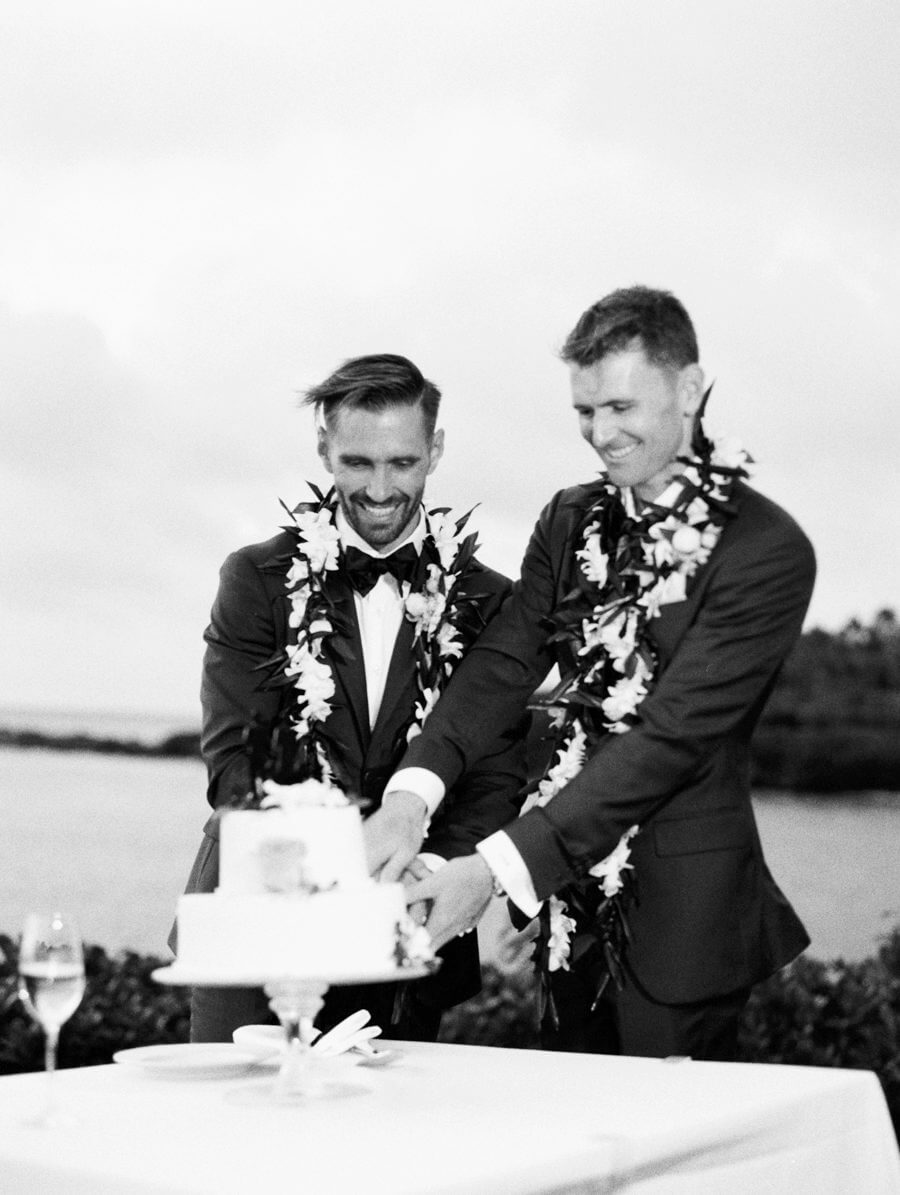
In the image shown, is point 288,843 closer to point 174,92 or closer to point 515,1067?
point 515,1067

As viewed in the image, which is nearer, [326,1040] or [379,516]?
[326,1040]

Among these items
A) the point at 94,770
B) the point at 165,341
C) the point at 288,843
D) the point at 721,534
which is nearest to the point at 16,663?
the point at 94,770

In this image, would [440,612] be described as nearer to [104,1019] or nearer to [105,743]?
[104,1019]

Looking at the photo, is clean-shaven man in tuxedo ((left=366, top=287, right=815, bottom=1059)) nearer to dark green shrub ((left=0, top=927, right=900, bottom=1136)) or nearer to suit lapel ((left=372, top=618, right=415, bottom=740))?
suit lapel ((left=372, top=618, right=415, bottom=740))

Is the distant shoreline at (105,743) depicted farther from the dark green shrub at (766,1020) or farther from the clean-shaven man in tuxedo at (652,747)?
the clean-shaven man in tuxedo at (652,747)

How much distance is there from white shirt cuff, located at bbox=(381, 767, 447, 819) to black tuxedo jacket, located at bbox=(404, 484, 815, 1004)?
0.27m

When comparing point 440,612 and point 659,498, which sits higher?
point 659,498

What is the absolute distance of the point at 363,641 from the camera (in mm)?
3785

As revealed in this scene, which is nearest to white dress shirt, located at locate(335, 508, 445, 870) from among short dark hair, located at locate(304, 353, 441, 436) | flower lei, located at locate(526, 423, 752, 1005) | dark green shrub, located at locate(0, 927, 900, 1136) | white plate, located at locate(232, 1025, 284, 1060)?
short dark hair, located at locate(304, 353, 441, 436)

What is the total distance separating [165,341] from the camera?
646 cm

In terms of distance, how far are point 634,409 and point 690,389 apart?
15 centimetres

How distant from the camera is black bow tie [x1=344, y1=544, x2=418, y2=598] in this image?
374 cm

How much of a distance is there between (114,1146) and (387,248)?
4580 millimetres

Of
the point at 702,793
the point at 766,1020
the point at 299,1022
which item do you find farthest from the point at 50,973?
the point at 766,1020
